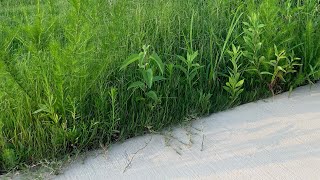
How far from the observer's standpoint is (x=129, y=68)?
2984 millimetres

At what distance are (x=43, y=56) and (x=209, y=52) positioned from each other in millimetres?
1295

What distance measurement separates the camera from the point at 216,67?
320 cm

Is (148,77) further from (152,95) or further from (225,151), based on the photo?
(225,151)

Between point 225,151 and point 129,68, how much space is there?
89cm

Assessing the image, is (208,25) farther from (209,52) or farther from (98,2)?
(98,2)

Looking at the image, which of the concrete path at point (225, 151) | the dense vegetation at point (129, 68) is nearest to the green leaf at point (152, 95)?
the dense vegetation at point (129, 68)

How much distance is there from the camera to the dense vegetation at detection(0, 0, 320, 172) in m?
2.49

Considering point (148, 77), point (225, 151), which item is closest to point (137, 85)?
point (148, 77)

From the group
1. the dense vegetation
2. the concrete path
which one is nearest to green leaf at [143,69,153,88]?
the dense vegetation

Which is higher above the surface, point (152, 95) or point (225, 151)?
point (152, 95)

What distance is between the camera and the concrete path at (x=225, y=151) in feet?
7.68

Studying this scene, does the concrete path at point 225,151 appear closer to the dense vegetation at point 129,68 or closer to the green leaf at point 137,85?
the dense vegetation at point 129,68

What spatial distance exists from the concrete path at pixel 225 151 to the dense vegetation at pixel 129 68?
5.1 inches

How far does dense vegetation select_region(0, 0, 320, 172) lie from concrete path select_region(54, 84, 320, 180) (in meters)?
0.13
